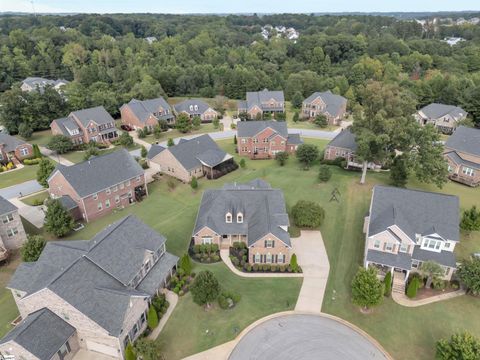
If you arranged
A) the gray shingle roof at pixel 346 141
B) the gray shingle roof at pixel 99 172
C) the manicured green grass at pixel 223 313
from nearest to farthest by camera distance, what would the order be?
the manicured green grass at pixel 223 313
the gray shingle roof at pixel 99 172
the gray shingle roof at pixel 346 141

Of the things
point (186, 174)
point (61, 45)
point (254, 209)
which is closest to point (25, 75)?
point (61, 45)

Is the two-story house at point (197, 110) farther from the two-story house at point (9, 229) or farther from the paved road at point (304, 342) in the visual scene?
the paved road at point (304, 342)

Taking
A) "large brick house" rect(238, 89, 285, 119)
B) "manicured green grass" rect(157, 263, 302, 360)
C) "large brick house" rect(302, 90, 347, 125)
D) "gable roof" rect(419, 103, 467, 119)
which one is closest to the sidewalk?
"manicured green grass" rect(157, 263, 302, 360)

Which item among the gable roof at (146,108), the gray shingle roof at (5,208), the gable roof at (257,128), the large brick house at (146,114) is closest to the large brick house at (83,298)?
the gray shingle roof at (5,208)

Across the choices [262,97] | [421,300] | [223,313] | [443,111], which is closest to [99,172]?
[223,313]

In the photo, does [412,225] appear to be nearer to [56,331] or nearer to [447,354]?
[447,354]

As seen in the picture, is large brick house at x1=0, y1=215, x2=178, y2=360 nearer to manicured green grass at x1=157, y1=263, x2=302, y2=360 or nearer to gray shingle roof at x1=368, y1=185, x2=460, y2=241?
manicured green grass at x1=157, y1=263, x2=302, y2=360
